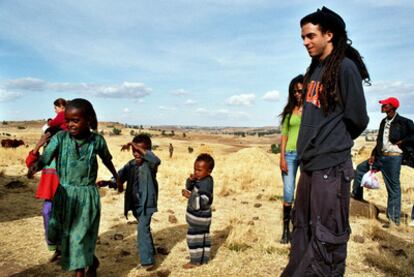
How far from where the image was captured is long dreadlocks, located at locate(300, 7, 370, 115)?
262 cm

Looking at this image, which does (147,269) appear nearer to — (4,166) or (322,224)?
(322,224)

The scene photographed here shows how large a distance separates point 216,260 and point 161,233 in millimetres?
1571

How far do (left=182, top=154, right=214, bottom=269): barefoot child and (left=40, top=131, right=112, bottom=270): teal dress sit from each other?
1271 mm

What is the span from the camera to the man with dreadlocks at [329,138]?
257 cm

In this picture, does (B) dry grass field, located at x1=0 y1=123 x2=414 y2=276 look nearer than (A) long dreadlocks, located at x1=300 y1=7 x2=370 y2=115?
No

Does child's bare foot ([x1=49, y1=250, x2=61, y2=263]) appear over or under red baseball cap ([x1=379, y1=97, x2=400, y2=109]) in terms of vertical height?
under

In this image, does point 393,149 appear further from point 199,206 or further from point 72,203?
point 72,203

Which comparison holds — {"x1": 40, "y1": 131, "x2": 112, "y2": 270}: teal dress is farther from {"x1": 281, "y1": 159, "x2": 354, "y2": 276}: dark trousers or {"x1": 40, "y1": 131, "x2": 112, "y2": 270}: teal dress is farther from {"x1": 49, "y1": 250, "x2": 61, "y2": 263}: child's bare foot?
{"x1": 281, "y1": 159, "x2": 354, "y2": 276}: dark trousers

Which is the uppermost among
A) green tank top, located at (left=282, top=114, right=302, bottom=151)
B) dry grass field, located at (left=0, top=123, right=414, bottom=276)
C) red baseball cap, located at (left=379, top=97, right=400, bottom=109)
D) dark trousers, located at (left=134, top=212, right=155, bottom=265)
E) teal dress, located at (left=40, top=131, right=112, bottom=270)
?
red baseball cap, located at (left=379, top=97, right=400, bottom=109)

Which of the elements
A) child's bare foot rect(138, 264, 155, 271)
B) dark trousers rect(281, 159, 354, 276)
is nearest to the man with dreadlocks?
dark trousers rect(281, 159, 354, 276)

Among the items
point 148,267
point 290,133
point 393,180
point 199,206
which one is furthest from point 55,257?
point 393,180

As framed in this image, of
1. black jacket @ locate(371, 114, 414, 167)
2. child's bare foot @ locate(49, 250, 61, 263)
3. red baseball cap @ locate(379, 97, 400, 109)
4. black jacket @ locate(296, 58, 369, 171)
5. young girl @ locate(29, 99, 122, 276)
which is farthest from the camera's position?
red baseball cap @ locate(379, 97, 400, 109)

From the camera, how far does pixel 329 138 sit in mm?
2633

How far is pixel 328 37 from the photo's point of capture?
2734mm
